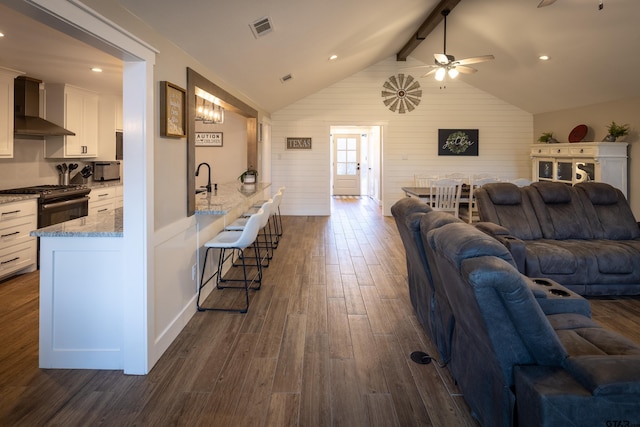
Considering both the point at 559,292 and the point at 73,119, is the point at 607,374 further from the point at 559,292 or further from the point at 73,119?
the point at 73,119

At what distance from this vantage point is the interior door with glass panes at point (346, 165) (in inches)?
548

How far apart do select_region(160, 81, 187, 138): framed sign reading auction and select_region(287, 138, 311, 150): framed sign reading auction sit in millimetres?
6255

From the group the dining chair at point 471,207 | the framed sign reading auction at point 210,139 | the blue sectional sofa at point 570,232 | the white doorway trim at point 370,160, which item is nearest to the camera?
the blue sectional sofa at point 570,232

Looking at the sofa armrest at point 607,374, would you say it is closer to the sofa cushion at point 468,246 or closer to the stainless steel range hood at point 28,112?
the sofa cushion at point 468,246

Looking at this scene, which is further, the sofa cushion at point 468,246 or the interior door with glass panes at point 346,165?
the interior door with glass panes at point 346,165

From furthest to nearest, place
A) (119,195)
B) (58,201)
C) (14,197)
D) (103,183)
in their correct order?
1. (119,195)
2. (103,183)
3. (58,201)
4. (14,197)

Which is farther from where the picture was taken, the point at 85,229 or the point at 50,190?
the point at 50,190

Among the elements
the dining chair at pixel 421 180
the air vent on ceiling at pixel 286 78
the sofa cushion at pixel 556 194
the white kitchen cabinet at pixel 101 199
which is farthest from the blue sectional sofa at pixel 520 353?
the dining chair at pixel 421 180

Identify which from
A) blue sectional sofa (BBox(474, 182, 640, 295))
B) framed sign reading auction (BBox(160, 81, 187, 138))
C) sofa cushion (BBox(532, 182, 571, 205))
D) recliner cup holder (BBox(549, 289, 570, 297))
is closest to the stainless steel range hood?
framed sign reading auction (BBox(160, 81, 187, 138))

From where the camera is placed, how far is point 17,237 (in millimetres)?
4418

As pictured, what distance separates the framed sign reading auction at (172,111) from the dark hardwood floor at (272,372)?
58.9 inches

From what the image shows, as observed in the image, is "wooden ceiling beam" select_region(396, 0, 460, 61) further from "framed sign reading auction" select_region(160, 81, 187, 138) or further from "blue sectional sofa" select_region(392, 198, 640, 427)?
"blue sectional sofa" select_region(392, 198, 640, 427)

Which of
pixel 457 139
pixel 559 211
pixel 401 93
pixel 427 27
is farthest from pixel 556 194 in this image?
pixel 401 93

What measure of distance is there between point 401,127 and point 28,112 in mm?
6851
